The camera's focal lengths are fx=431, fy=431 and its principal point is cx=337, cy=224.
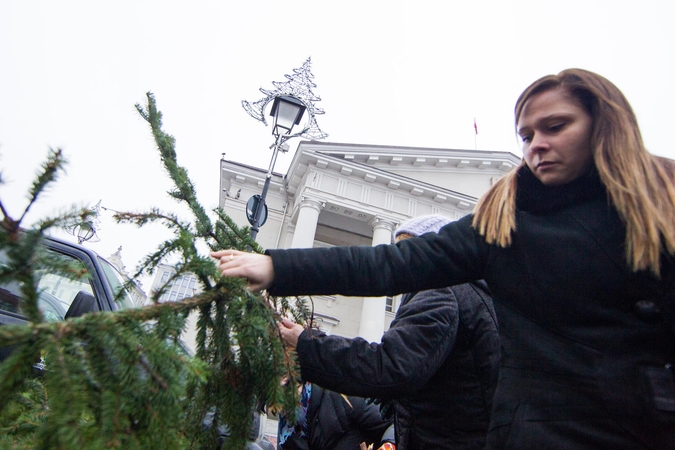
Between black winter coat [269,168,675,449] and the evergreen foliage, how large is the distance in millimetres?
182

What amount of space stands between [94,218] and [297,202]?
16086 mm

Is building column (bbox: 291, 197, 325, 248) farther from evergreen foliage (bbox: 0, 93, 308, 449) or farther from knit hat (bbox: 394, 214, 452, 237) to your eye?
evergreen foliage (bbox: 0, 93, 308, 449)

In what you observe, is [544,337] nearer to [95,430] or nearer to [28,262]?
[95,430]

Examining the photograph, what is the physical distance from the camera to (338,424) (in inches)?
112

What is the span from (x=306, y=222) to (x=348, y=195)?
2167mm

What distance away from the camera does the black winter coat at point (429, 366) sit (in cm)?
150

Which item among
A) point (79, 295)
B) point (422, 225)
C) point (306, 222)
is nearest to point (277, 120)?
point (79, 295)

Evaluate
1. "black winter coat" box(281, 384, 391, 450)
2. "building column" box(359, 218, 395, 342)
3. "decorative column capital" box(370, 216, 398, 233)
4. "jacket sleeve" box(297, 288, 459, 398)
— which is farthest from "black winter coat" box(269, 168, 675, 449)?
"decorative column capital" box(370, 216, 398, 233)

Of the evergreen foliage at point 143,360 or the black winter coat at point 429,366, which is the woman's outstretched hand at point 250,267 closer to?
the evergreen foliage at point 143,360

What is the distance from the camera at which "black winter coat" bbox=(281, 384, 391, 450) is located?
9.30 feet

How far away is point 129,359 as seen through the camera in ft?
2.44

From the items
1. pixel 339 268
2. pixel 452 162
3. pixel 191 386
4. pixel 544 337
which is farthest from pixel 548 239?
pixel 452 162

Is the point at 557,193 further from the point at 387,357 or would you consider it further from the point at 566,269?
the point at 387,357

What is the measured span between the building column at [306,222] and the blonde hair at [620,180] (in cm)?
1347
